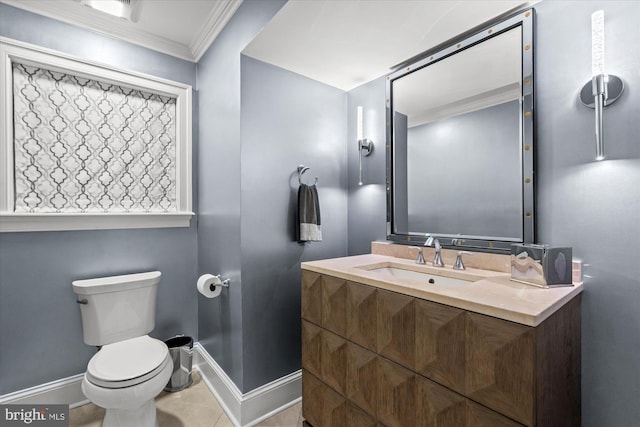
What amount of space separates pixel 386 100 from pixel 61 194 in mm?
2210

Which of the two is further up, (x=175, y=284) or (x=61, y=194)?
(x=61, y=194)

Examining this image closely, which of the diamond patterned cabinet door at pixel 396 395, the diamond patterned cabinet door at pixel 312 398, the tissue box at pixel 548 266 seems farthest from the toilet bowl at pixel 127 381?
the tissue box at pixel 548 266

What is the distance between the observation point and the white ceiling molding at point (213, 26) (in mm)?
1793

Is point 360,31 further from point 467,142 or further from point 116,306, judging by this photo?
point 116,306

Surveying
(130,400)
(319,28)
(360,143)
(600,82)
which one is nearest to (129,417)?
(130,400)

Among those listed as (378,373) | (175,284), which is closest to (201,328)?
(175,284)

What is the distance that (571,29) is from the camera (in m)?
1.20

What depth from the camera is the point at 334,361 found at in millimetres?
1421

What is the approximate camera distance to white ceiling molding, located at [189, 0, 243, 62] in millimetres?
1793

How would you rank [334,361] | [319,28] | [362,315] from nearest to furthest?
[362,315] < [334,361] < [319,28]

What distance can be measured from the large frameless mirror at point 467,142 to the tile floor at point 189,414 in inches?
51.0

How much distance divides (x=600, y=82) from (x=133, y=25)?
2.66 m

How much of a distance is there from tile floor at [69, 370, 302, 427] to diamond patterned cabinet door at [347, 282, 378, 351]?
86cm

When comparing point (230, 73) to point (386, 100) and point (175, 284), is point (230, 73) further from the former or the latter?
point (175, 284)
